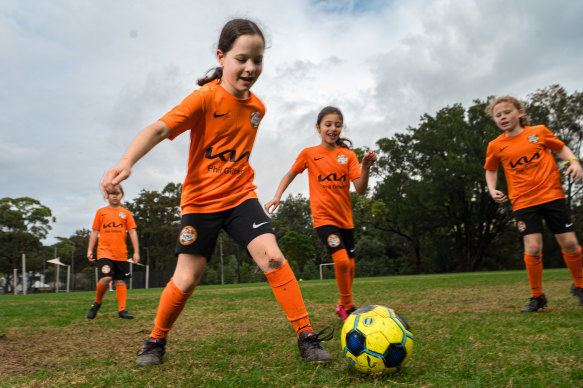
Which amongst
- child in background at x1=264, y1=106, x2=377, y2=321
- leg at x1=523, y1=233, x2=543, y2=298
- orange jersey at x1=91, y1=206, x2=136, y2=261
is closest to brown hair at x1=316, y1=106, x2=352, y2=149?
child in background at x1=264, y1=106, x2=377, y2=321

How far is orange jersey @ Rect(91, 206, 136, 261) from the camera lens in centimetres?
693

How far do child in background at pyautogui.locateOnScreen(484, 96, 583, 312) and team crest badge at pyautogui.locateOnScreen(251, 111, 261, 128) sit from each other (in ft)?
10.6

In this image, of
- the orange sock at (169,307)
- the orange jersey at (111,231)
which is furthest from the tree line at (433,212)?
the orange sock at (169,307)

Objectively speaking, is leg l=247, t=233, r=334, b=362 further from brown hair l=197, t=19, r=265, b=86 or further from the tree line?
the tree line

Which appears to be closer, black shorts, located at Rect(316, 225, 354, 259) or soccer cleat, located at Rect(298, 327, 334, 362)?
soccer cleat, located at Rect(298, 327, 334, 362)

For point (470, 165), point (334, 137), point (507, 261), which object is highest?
point (470, 165)

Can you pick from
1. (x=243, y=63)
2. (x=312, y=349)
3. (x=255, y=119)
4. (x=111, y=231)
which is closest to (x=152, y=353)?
(x=312, y=349)

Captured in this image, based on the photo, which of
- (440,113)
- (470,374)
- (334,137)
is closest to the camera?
(470,374)

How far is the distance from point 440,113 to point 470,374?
41.4 meters

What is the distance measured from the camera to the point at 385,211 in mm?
42094

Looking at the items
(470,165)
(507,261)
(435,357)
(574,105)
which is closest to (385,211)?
(470,165)

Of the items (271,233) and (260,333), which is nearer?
(271,233)

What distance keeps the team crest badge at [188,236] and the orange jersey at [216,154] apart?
0.13 metres

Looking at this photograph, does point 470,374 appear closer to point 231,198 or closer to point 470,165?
point 231,198
